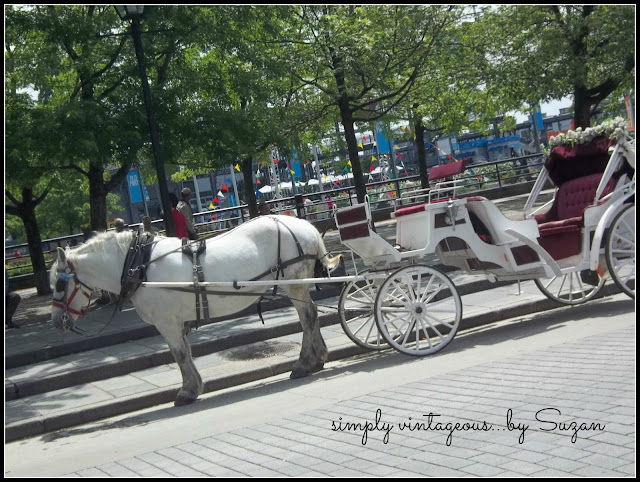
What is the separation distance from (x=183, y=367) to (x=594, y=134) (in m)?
5.84

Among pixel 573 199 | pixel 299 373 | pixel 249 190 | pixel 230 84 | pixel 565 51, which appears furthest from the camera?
pixel 249 190

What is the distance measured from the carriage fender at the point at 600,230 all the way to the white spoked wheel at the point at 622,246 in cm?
8

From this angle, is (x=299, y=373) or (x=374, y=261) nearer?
(x=299, y=373)

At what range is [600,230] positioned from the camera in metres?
9.20

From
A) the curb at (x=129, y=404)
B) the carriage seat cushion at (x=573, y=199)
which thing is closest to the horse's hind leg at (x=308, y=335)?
the curb at (x=129, y=404)

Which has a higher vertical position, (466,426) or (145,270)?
(145,270)

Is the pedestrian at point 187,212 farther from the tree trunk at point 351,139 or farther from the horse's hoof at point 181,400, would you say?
the horse's hoof at point 181,400

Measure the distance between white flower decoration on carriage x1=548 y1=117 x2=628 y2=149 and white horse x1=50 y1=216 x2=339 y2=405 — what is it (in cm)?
384

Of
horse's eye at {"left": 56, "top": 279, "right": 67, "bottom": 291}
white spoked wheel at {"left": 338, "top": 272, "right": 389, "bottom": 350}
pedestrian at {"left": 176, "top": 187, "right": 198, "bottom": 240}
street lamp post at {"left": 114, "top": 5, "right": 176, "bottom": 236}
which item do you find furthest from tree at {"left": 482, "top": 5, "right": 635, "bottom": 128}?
horse's eye at {"left": 56, "top": 279, "right": 67, "bottom": 291}

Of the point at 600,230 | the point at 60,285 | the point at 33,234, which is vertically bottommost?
the point at 600,230

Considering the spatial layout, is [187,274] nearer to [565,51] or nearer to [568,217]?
[568,217]

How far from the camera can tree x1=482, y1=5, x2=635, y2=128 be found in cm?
2239

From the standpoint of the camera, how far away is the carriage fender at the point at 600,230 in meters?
9.19

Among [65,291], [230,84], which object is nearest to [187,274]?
[65,291]
